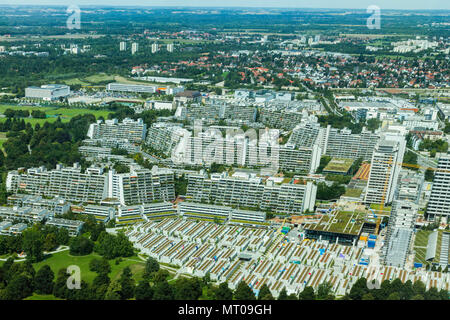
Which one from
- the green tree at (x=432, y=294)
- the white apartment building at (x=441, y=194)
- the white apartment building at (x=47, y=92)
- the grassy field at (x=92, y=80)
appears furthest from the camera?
the grassy field at (x=92, y=80)

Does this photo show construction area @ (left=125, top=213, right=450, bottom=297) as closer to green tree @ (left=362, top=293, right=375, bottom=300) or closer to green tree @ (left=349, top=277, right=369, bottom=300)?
green tree @ (left=349, top=277, right=369, bottom=300)

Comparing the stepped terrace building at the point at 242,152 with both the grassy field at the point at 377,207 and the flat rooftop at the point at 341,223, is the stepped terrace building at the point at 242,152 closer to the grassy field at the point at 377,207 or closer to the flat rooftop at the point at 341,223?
the grassy field at the point at 377,207

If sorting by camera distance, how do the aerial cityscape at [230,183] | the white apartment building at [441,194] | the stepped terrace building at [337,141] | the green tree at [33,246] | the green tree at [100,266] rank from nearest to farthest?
1. the aerial cityscape at [230,183]
2. the green tree at [100,266]
3. the green tree at [33,246]
4. the white apartment building at [441,194]
5. the stepped terrace building at [337,141]

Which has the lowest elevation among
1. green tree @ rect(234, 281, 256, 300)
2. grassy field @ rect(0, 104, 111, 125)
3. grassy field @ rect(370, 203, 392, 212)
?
grassy field @ rect(0, 104, 111, 125)

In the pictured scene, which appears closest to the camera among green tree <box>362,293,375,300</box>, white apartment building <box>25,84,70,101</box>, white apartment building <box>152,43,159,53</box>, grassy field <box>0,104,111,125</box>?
green tree <box>362,293,375,300</box>

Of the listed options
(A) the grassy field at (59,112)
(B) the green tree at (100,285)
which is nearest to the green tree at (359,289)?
(B) the green tree at (100,285)

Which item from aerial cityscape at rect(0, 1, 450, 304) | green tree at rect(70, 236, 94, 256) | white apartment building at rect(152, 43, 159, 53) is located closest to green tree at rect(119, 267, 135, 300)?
aerial cityscape at rect(0, 1, 450, 304)

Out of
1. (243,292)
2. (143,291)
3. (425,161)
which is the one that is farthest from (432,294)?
Answer: (425,161)
